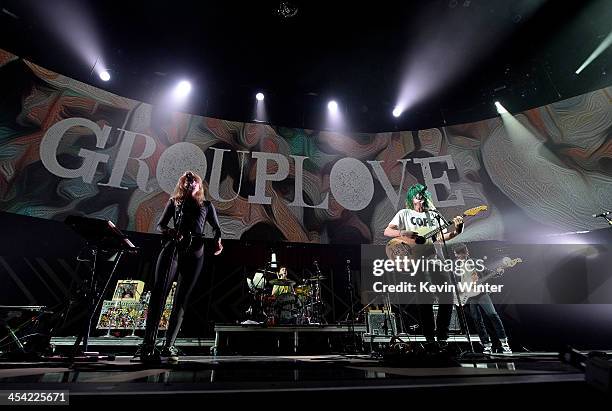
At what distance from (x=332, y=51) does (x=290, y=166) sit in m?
2.26

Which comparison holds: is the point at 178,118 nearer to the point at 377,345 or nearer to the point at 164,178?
the point at 164,178

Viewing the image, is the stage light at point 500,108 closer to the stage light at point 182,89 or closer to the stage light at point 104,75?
the stage light at point 182,89

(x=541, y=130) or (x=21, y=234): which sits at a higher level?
(x=541, y=130)

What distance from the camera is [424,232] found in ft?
11.8

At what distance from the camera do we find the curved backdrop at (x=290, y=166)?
5.12 m

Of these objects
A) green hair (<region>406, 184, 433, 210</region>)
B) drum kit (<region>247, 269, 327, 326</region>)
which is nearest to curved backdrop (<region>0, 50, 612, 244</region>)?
drum kit (<region>247, 269, 327, 326</region>)

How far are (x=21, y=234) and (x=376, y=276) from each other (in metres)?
6.19

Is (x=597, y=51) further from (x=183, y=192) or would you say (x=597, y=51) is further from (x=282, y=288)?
(x=183, y=192)

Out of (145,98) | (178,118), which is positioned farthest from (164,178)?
(145,98)

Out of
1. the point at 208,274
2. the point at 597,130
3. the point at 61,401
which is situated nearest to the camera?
the point at 61,401

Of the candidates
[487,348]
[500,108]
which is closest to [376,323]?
[487,348]

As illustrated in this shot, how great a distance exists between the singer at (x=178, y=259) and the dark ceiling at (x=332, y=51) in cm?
394

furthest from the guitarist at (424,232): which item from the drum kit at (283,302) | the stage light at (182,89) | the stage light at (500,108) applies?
the stage light at (182,89)

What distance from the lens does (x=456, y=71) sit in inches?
250
